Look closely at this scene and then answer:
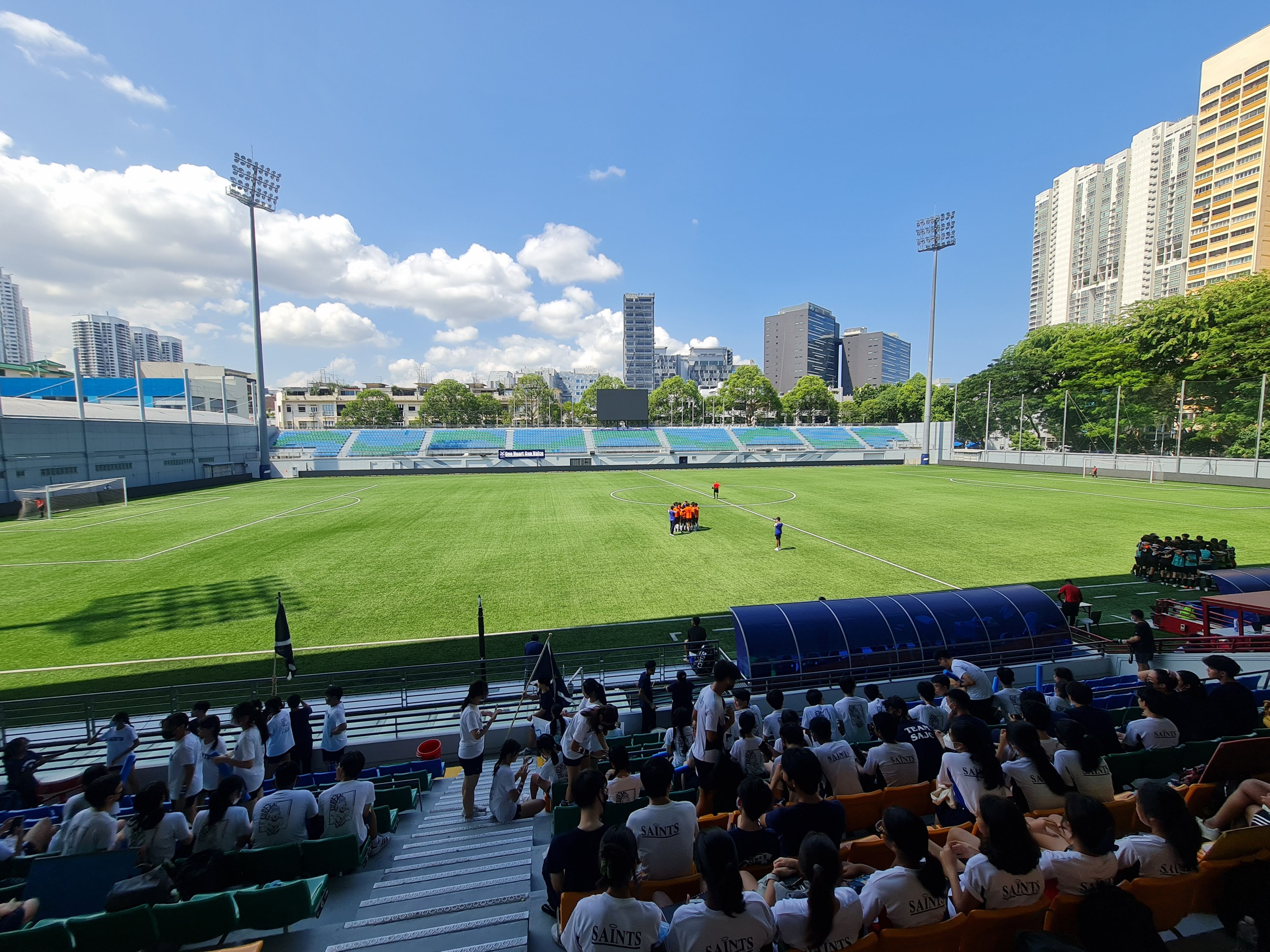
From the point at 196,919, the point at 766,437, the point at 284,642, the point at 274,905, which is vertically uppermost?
the point at 766,437

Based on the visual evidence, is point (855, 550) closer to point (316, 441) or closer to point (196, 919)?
point (196, 919)

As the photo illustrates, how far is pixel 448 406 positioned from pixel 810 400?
6691 centimetres

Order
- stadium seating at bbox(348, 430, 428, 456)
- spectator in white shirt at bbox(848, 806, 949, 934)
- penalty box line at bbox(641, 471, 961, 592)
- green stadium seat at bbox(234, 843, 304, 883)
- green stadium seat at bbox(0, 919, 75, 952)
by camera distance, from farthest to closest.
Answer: stadium seating at bbox(348, 430, 428, 456) → penalty box line at bbox(641, 471, 961, 592) → green stadium seat at bbox(234, 843, 304, 883) → green stadium seat at bbox(0, 919, 75, 952) → spectator in white shirt at bbox(848, 806, 949, 934)

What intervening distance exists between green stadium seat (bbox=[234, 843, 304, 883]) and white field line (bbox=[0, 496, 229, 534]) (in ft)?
115

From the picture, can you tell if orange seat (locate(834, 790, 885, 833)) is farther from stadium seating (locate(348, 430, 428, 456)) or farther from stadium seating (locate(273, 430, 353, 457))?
stadium seating (locate(273, 430, 353, 457))

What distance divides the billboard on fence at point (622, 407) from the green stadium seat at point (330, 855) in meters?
64.5

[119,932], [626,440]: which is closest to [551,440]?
[626,440]

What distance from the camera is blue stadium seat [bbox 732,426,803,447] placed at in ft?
251

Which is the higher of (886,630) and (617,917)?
(617,917)

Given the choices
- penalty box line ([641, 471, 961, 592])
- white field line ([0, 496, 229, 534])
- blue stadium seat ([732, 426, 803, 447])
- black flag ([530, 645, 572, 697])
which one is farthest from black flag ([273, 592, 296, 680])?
blue stadium seat ([732, 426, 803, 447])

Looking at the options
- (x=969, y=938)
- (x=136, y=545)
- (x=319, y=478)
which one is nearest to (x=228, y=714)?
(x=969, y=938)

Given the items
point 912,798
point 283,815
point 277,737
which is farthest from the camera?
point 277,737

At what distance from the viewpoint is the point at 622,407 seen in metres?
68.9

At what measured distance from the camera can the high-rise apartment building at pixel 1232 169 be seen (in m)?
83.2
